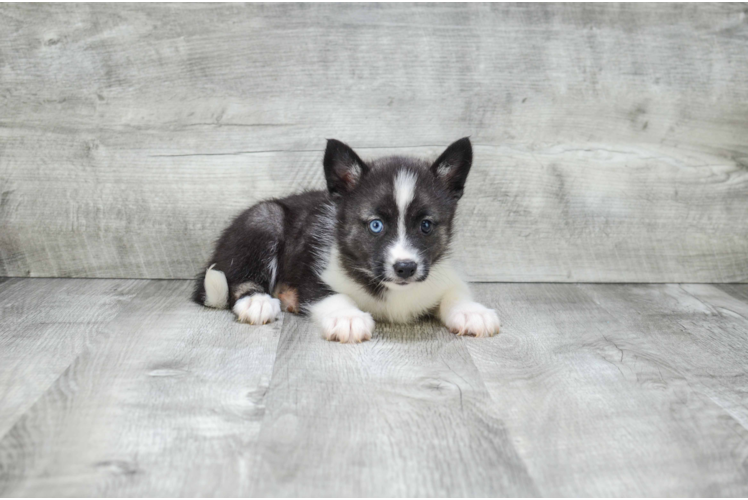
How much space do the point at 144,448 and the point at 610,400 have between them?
1.40m

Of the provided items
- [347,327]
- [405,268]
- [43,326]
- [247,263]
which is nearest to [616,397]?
[405,268]

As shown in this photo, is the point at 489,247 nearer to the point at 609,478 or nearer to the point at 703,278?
the point at 703,278

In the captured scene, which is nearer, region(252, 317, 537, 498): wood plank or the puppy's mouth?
region(252, 317, 537, 498): wood plank

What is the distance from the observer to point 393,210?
2.84m

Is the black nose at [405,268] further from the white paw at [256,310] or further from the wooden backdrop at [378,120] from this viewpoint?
the wooden backdrop at [378,120]

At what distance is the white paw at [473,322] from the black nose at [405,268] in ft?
1.17

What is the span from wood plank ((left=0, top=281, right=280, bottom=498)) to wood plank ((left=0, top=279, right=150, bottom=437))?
55 millimetres

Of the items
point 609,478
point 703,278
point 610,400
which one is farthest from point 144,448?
point 703,278

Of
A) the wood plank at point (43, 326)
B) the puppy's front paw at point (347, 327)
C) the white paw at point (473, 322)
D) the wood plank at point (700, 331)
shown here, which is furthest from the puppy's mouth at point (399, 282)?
the wood plank at point (43, 326)

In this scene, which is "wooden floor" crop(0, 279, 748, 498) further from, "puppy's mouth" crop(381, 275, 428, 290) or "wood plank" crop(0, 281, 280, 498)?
"puppy's mouth" crop(381, 275, 428, 290)

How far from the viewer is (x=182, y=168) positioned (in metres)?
3.83

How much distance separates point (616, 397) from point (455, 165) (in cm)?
118

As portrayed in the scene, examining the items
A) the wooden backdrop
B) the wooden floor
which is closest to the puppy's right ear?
the wooden floor

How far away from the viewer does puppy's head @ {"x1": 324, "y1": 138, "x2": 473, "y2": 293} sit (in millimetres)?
2781
